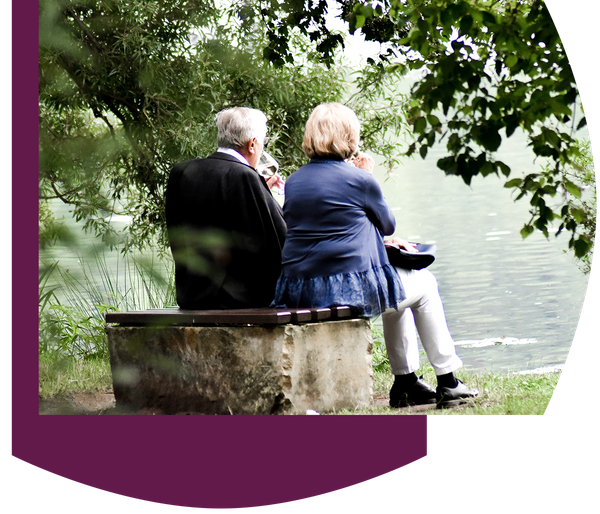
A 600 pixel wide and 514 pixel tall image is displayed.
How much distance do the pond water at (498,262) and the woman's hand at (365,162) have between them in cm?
54

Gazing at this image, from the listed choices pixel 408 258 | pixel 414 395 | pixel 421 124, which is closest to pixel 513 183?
pixel 421 124

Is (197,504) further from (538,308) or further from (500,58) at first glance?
(500,58)

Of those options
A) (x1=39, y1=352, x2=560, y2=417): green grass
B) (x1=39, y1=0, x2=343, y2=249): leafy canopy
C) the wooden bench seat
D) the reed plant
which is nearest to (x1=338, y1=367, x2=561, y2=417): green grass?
(x1=39, y1=352, x2=560, y2=417): green grass

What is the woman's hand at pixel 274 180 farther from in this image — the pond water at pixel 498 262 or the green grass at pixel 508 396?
the green grass at pixel 508 396

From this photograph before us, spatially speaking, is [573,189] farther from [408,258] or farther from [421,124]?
[408,258]

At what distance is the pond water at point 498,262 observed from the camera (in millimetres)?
1781

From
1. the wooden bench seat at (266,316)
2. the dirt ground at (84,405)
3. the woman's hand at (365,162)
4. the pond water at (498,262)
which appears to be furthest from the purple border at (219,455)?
the woman's hand at (365,162)

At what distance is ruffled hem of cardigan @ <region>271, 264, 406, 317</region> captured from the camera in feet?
8.84

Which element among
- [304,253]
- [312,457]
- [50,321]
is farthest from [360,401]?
[50,321]

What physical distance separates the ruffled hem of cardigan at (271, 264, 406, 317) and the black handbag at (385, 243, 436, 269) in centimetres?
9

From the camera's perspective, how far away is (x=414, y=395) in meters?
2.94

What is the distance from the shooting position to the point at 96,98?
60 centimetres

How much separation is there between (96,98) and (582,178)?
1574mm

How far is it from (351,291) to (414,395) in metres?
0.62
